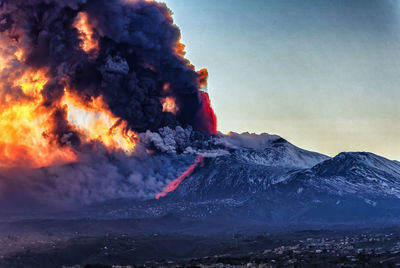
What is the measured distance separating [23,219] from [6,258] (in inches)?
2871

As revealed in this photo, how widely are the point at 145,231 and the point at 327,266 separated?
314 ft

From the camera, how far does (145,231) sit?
6230 inches

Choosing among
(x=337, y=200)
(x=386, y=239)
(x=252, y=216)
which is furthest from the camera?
(x=337, y=200)

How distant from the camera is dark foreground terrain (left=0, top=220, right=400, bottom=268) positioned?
7650 cm

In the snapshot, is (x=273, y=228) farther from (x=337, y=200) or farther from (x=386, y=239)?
(x=386, y=239)

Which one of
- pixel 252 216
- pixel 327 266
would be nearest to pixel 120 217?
pixel 252 216

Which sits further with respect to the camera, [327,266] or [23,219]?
[23,219]

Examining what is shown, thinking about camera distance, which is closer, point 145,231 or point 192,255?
point 192,255

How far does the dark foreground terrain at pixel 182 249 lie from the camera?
7650 centimetres

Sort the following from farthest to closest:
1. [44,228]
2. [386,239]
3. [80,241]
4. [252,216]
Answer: [252,216]
[44,228]
[80,241]
[386,239]

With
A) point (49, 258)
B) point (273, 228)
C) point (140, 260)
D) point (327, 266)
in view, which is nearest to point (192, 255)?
point (140, 260)

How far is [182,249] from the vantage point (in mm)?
117750

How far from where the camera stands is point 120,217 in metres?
178

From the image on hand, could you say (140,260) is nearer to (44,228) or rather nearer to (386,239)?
(386,239)
